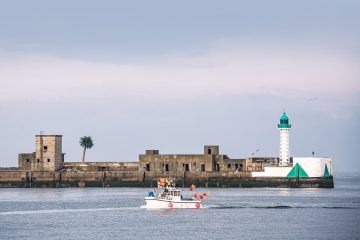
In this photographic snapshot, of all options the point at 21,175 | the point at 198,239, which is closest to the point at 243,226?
the point at 198,239

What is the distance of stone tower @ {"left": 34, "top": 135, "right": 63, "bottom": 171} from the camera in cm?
17388

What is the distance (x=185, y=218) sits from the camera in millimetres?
105125

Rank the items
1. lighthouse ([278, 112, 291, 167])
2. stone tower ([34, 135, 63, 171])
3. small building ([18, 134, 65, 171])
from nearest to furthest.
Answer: lighthouse ([278, 112, 291, 167]), stone tower ([34, 135, 63, 171]), small building ([18, 134, 65, 171])

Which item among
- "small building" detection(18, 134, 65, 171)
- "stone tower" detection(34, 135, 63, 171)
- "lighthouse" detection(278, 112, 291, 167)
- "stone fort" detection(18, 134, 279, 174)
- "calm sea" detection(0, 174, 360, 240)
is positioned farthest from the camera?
"small building" detection(18, 134, 65, 171)

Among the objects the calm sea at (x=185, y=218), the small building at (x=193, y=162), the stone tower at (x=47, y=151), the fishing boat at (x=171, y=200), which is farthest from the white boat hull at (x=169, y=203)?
the stone tower at (x=47, y=151)

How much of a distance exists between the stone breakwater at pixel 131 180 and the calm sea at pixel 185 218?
56.8ft

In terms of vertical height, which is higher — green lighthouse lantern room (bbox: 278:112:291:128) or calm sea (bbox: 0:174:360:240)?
green lighthouse lantern room (bbox: 278:112:291:128)

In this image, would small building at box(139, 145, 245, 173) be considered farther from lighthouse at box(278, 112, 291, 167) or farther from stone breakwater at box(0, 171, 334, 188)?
lighthouse at box(278, 112, 291, 167)

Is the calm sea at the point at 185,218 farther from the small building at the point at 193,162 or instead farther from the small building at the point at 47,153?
the small building at the point at 47,153

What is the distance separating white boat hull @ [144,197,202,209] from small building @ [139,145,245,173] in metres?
53.0

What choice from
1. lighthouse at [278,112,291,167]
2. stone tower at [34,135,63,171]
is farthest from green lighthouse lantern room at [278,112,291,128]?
stone tower at [34,135,63,171]

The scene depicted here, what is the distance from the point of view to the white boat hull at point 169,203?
380 ft

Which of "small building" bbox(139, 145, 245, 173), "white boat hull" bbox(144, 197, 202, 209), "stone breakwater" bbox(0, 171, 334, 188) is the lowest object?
"white boat hull" bbox(144, 197, 202, 209)

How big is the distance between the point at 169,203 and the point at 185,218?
11.0 metres
